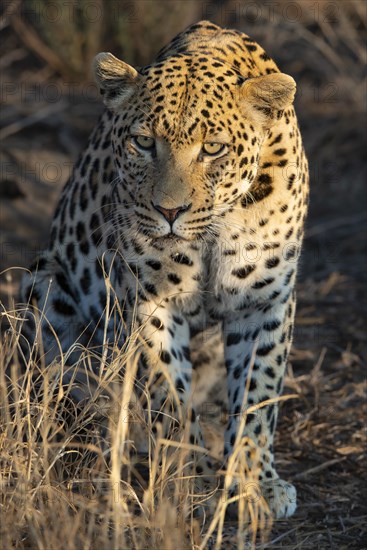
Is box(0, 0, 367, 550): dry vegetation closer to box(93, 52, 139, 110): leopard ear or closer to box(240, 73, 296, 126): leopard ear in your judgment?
box(93, 52, 139, 110): leopard ear

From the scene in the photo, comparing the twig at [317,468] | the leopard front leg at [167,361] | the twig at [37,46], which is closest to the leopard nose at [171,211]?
the leopard front leg at [167,361]

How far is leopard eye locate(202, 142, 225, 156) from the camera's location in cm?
472

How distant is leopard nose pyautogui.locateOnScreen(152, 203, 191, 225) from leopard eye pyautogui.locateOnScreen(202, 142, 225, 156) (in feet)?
0.88

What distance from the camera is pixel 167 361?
5086 mm

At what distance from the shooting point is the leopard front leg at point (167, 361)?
5.04 metres

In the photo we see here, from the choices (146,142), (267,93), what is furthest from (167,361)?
(267,93)

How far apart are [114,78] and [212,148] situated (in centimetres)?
60

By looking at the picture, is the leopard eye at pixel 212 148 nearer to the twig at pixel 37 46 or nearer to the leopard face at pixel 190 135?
the leopard face at pixel 190 135

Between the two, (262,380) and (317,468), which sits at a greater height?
(262,380)

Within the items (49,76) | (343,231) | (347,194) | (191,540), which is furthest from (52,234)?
(49,76)

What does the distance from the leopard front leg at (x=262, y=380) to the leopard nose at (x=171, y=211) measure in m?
0.80

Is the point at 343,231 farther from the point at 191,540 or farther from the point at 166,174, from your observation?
the point at 191,540

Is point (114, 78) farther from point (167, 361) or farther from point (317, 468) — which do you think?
point (317, 468)

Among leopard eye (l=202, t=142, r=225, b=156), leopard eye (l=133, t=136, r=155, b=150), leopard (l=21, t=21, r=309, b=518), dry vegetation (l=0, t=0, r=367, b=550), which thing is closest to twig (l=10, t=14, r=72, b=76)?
dry vegetation (l=0, t=0, r=367, b=550)
